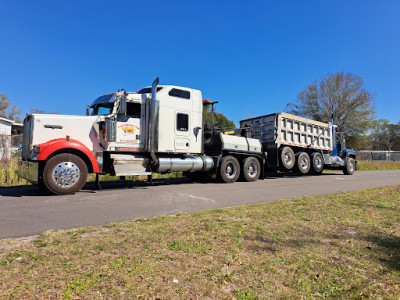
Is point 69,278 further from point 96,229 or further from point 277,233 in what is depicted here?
point 277,233

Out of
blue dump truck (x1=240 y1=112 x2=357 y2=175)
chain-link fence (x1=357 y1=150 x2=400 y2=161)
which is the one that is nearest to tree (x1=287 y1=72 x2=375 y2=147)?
chain-link fence (x1=357 y1=150 x2=400 y2=161)

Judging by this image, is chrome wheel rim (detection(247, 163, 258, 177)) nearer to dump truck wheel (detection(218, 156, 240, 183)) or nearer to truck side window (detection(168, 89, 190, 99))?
dump truck wheel (detection(218, 156, 240, 183))

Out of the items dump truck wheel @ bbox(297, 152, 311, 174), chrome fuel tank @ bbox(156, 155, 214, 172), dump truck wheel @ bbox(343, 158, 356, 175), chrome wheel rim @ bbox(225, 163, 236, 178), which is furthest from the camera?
dump truck wheel @ bbox(343, 158, 356, 175)

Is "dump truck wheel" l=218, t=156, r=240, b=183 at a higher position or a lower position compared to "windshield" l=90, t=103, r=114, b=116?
lower

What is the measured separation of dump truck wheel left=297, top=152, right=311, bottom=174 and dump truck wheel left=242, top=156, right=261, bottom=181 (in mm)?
2974

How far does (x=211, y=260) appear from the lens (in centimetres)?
261

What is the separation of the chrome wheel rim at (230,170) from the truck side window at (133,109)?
4350 mm

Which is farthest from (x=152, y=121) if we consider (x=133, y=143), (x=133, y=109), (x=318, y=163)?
(x=318, y=163)

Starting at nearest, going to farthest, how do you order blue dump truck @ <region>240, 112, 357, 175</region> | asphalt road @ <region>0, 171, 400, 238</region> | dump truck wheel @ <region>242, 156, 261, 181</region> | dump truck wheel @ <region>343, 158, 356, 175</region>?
asphalt road @ <region>0, 171, 400, 238</region> < dump truck wheel @ <region>242, 156, 261, 181</region> < blue dump truck @ <region>240, 112, 357, 175</region> < dump truck wheel @ <region>343, 158, 356, 175</region>

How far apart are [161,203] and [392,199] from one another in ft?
17.7

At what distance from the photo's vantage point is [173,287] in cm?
210

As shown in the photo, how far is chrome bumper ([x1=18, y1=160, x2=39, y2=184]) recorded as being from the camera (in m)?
6.67

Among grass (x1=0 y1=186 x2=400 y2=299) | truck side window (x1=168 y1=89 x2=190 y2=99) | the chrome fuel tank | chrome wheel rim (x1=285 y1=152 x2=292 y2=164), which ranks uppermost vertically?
truck side window (x1=168 y1=89 x2=190 y2=99)

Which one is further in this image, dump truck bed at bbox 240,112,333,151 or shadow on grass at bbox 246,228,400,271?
dump truck bed at bbox 240,112,333,151
